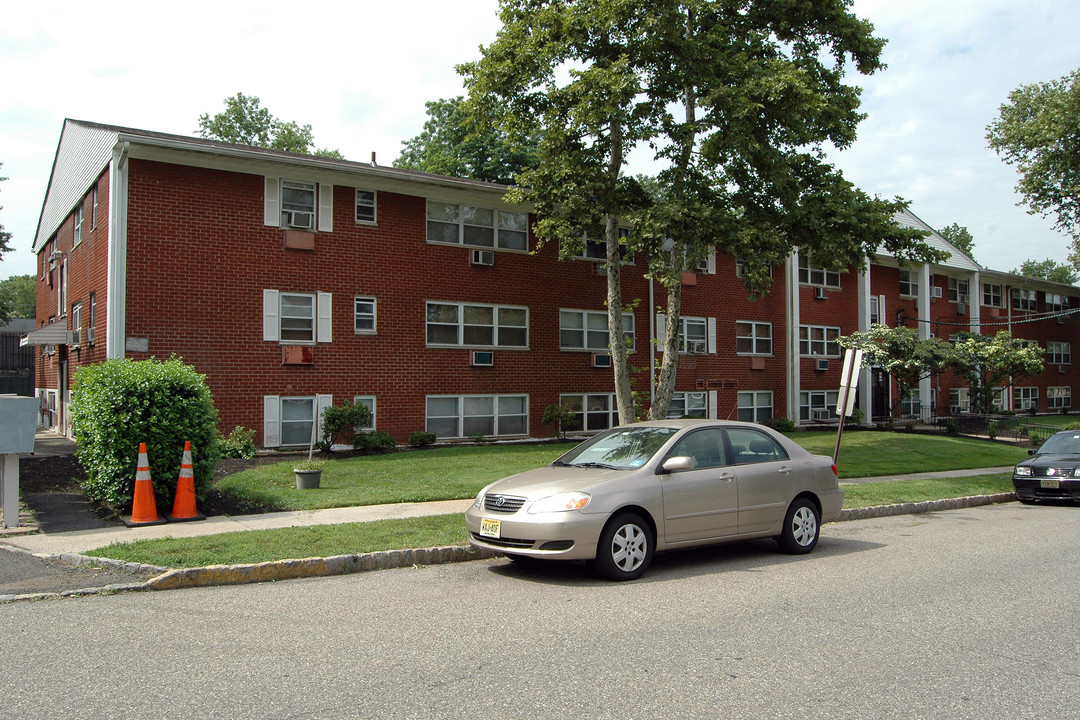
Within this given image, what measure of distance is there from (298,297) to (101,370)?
8.76 meters

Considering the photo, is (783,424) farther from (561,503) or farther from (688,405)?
(561,503)

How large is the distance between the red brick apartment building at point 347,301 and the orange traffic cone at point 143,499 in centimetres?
600

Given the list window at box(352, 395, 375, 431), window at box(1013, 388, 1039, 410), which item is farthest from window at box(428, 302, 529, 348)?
window at box(1013, 388, 1039, 410)

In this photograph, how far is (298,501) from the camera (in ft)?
36.9

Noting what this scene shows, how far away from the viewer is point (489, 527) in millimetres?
7566

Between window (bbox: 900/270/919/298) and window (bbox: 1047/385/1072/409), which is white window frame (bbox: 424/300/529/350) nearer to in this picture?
window (bbox: 900/270/919/298)

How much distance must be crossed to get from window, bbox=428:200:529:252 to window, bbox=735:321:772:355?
9151mm

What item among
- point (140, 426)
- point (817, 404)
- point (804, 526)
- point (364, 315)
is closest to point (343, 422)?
point (364, 315)

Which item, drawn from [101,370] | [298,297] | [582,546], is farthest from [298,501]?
[298,297]

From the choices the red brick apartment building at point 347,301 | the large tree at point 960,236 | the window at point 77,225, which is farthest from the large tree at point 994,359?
the large tree at point 960,236

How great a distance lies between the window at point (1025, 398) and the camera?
3957cm

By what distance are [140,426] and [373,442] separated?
8807 millimetres

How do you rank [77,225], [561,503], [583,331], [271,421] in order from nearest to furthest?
[561,503] < [271,421] < [77,225] < [583,331]

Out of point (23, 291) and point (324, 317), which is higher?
point (23, 291)
